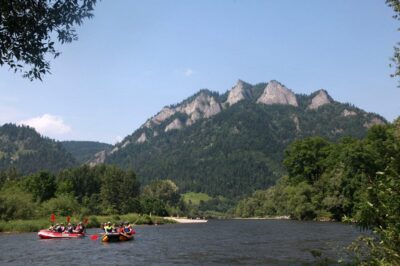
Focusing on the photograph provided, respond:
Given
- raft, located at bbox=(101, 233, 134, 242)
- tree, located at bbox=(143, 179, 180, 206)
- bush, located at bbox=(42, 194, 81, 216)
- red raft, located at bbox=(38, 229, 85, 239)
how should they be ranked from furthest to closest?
tree, located at bbox=(143, 179, 180, 206) → bush, located at bbox=(42, 194, 81, 216) → red raft, located at bbox=(38, 229, 85, 239) → raft, located at bbox=(101, 233, 134, 242)

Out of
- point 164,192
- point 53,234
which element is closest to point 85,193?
point 164,192

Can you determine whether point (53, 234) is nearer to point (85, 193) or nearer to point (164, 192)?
point (85, 193)

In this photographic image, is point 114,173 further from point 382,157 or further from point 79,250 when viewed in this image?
point 382,157

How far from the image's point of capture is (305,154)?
108 meters

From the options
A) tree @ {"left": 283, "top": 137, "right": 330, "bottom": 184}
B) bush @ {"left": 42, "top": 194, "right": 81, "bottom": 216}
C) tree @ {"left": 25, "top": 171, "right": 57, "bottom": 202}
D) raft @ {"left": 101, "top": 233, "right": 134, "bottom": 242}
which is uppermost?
tree @ {"left": 283, "top": 137, "right": 330, "bottom": 184}

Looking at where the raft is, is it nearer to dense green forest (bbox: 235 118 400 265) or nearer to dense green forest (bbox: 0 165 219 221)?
dense green forest (bbox: 235 118 400 265)

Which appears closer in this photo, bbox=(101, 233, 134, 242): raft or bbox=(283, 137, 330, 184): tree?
bbox=(101, 233, 134, 242): raft

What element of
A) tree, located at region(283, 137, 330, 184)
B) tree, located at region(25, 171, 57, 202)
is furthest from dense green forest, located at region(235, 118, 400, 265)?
tree, located at region(25, 171, 57, 202)

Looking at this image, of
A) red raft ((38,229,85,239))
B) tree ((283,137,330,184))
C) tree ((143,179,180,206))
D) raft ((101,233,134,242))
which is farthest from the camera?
tree ((143,179,180,206))

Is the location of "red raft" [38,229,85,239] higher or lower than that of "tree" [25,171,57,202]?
lower

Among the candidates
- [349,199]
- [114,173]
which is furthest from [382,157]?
[114,173]

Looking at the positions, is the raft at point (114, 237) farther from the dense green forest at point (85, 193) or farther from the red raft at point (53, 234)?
the dense green forest at point (85, 193)

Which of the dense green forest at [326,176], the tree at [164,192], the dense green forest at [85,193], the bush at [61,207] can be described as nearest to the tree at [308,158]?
the dense green forest at [326,176]

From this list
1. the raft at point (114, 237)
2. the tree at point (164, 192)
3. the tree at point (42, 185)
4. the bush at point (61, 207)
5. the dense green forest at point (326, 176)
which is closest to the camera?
the raft at point (114, 237)
